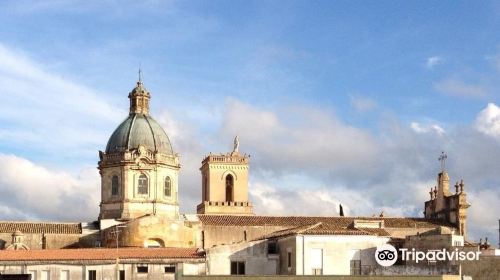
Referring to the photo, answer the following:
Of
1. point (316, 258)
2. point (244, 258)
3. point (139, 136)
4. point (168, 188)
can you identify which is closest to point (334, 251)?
point (316, 258)

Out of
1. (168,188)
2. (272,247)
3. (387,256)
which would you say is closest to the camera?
(387,256)

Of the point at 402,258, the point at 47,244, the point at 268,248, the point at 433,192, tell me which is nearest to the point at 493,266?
the point at 402,258

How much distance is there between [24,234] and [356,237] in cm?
2739

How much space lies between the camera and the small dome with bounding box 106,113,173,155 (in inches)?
3440

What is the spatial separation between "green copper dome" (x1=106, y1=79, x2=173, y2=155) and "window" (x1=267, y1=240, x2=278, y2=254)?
15.3 meters

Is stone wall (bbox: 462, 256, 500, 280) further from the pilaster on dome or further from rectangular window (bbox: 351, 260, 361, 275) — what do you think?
the pilaster on dome

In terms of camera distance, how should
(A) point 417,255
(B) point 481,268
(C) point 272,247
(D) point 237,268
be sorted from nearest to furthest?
(B) point 481,268, (A) point 417,255, (D) point 237,268, (C) point 272,247

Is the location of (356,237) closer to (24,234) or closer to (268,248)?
(268,248)

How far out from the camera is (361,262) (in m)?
73.1

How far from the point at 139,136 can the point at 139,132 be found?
15.2 inches

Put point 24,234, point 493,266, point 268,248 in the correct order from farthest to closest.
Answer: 1. point 24,234
2. point 268,248
3. point 493,266

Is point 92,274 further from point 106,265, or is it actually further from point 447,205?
point 447,205

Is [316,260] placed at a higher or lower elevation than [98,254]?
lower

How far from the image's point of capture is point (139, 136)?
8769 centimetres
